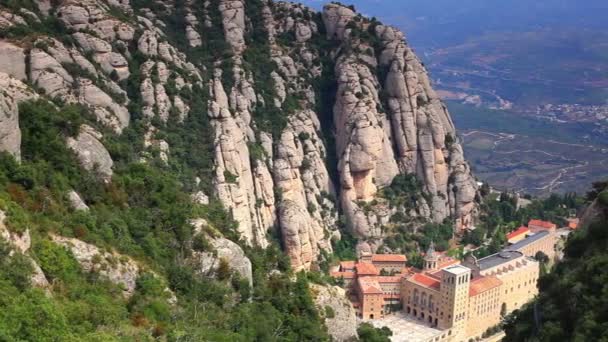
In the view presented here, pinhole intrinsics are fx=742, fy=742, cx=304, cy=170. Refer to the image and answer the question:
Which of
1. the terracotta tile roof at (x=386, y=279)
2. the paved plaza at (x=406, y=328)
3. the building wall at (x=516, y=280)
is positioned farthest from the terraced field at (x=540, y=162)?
the paved plaza at (x=406, y=328)

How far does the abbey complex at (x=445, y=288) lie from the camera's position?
7069 centimetres

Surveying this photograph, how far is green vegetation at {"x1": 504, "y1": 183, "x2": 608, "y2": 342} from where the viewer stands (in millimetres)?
33844

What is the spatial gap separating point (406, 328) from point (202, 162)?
86.3ft

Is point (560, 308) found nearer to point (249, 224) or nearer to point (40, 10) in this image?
point (249, 224)

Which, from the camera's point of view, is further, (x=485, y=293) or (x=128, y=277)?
(x=485, y=293)

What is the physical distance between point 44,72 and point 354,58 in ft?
151

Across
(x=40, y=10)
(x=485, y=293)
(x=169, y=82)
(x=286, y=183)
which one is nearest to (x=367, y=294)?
(x=485, y=293)

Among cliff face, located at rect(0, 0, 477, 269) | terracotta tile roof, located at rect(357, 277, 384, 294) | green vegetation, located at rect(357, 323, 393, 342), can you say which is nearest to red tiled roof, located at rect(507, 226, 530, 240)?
cliff face, located at rect(0, 0, 477, 269)

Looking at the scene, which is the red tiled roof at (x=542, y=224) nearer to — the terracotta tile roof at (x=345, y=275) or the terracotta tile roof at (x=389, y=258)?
the terracotta tile roof at (x=389, y=258)

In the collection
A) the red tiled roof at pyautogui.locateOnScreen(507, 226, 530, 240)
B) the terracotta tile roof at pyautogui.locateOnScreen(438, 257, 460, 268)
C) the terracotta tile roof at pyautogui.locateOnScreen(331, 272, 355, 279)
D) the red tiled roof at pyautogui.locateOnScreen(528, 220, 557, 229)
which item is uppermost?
the red tiled roof at pyautogui.locateOnScreen(528, 220, 557, 229)

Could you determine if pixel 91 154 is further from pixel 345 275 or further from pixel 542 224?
pixel 542 224

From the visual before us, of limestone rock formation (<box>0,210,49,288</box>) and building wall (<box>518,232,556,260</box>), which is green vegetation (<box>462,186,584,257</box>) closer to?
building wall (<box>518,232,556,260</box>)

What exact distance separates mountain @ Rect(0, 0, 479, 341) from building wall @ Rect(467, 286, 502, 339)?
1669 centimetres

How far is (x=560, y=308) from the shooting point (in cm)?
3753
